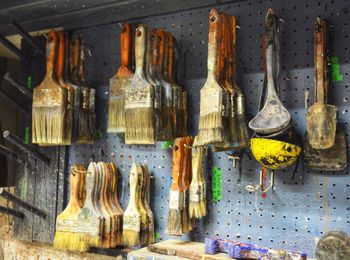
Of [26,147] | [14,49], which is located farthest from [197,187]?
[14,49]

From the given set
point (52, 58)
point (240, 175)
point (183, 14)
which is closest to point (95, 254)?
point (240, 175)

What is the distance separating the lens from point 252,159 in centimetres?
151

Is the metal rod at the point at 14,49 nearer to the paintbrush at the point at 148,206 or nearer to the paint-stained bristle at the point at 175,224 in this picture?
the paintbrush at the point at 148,206

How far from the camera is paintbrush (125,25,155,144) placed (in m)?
1.50

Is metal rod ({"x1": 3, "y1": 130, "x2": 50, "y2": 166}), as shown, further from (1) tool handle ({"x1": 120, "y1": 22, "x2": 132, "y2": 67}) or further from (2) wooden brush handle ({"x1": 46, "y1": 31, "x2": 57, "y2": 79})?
(1) tool handle ({"x1": 120, "y1": 22, "x2": 132, "y2": 67})

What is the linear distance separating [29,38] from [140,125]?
638 mm

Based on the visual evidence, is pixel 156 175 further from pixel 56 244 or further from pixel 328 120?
pixel 328 120

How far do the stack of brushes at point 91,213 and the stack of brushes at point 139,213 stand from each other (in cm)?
7

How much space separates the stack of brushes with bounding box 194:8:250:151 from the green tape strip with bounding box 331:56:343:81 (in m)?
0.27

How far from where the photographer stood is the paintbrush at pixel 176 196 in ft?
4.92

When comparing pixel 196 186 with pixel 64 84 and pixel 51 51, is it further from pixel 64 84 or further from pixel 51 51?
pixel 51 51

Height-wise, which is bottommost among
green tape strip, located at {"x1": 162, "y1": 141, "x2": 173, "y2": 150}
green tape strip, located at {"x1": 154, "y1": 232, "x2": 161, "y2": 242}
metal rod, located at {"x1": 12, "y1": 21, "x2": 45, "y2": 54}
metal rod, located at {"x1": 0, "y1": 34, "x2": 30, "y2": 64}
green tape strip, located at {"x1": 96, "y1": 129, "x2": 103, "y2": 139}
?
green tape strip, located at {"x1": 154, "y1": 232, "x2": 161, "y2": 242}

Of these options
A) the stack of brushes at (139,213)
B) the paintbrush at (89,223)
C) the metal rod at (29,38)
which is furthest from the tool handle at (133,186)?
the metal rod at (29,38)

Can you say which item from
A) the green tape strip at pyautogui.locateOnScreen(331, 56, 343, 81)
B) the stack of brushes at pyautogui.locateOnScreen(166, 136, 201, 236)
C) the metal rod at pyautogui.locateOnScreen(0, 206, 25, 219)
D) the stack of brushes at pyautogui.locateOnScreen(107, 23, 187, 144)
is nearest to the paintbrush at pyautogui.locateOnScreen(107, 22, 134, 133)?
the stack of brushes at pyautogui.locateOnScreen(107, 23, 187, 144)
